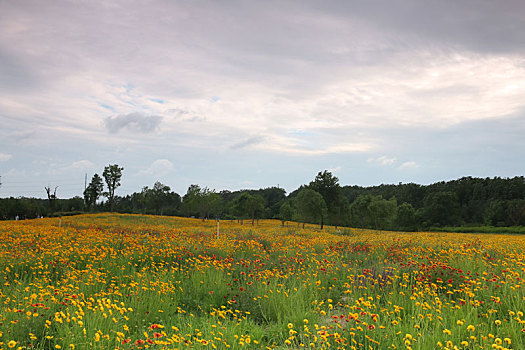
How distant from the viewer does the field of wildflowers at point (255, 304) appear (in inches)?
173

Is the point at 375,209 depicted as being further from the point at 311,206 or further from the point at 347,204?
the point at 311,206

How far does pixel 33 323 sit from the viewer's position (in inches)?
186


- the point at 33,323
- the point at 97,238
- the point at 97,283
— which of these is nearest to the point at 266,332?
the point at 33,323

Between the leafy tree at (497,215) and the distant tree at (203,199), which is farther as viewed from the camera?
the leafy tree at (497,215)

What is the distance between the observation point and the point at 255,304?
6.48m

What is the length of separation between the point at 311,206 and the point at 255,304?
123 feet

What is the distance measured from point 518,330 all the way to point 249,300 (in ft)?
13.7

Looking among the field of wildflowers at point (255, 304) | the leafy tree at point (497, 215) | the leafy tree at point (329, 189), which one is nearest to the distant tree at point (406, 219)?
the leafy tree at point (497, 215)

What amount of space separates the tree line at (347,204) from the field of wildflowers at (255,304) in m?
35.2

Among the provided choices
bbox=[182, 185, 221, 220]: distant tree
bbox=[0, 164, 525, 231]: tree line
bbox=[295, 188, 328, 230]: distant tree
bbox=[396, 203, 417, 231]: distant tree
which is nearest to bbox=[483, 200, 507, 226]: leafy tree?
bbox=[0, 164, 525, 231]: tree line

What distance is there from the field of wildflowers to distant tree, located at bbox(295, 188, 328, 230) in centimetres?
3206

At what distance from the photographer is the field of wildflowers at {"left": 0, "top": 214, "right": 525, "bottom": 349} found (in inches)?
173

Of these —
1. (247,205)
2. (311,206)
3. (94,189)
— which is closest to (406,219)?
(311,206)

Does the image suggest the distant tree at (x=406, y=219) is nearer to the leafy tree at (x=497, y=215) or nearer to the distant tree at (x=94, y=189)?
the leafy tree at (x=497, y=215)
